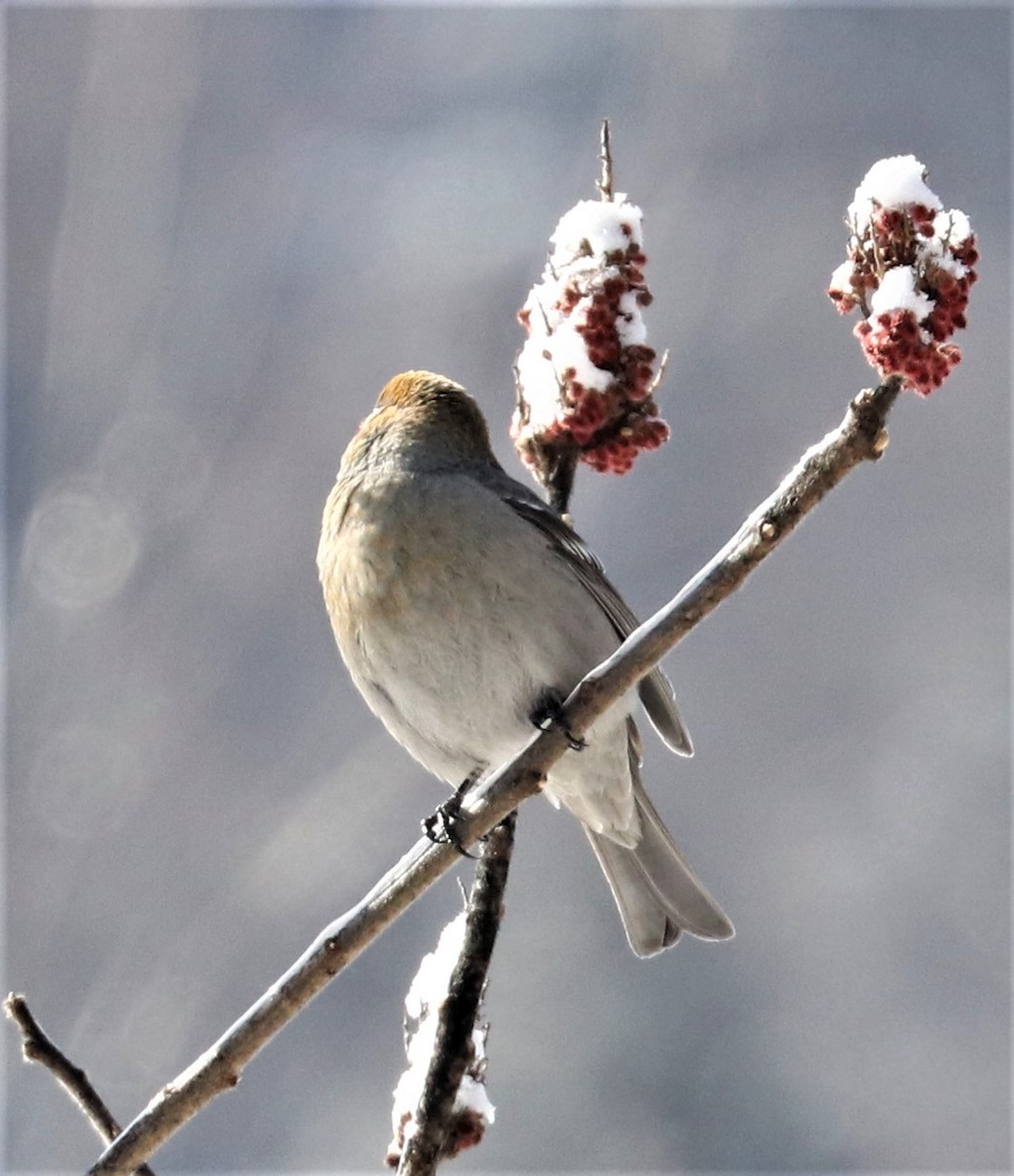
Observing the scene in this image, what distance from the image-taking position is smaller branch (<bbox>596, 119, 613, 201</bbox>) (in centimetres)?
247

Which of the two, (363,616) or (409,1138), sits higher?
(363,616)

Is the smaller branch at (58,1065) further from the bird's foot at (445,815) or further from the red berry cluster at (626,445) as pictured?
the red berry cluster at (626,445)

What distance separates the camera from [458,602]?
295 centimetres

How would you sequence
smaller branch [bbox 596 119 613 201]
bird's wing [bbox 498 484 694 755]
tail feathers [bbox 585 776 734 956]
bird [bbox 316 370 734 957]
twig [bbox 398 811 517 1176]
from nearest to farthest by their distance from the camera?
twig [bbox 398 811 517 1176] → smaller branch [bbox 596 119 613 201] → bird [bbox 316 370 734 957] → bird's wing [bbox 498 484 694 755] → tail feathers [bbox 585 776 734 956]

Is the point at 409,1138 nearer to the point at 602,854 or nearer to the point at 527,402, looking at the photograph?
the point at 527,402

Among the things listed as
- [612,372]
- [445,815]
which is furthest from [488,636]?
[612,372]

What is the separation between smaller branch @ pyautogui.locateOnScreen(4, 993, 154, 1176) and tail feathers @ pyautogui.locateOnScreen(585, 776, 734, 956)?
1.58 meters

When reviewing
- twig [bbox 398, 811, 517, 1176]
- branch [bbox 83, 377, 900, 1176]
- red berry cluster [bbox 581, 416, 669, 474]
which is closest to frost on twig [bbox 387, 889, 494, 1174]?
twig [bbox 398, 811, 517, 1176]

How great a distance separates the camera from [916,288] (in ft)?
5.56

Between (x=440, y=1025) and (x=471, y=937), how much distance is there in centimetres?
20

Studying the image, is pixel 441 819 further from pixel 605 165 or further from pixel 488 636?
pixel 605 165

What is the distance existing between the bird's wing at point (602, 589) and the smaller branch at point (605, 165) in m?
0.69

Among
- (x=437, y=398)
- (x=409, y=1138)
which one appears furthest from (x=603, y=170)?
(x=409, y=1138)

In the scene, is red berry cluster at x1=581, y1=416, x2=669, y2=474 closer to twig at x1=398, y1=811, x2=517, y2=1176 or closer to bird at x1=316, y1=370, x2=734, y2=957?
bird at x1=316, y1=370, x2=734, y2=957
